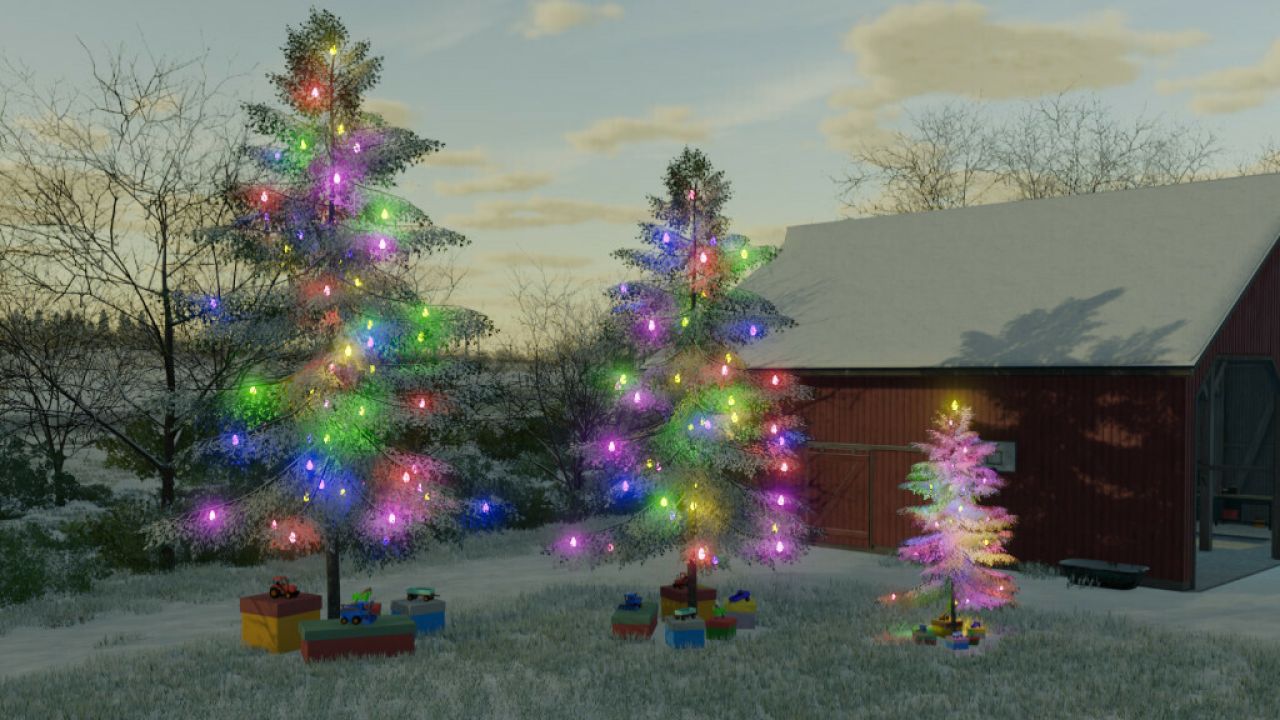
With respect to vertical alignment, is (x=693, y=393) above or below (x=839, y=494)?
above

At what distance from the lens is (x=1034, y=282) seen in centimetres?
2173

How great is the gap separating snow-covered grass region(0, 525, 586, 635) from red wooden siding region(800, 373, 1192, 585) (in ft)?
27.8

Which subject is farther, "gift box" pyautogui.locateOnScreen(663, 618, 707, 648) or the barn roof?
the barn roof

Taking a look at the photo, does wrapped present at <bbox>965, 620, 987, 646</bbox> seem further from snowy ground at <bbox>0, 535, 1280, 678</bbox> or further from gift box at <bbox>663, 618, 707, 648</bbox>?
gift box at <bbox>663, 618, 707, 648</bbox>

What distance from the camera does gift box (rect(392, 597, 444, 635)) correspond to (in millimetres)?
14859

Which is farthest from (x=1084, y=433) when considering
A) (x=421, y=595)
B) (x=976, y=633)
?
(x=421, y=595)

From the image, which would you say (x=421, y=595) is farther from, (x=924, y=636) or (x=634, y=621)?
(x=924, y=636)

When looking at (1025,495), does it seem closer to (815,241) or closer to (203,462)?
(815,241)

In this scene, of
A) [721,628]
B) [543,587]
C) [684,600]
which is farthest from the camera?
[543,587]

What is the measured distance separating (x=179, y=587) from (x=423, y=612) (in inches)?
257

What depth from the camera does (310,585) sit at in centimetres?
1861

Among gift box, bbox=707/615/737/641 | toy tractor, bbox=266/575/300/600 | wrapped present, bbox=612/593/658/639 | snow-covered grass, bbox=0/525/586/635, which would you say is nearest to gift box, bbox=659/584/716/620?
gift box, bbox=707/615/737/641

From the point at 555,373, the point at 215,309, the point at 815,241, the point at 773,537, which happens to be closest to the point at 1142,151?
the point at 815,241

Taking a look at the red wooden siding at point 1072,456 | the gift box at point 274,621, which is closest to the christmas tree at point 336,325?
the gift box at point 274,621
